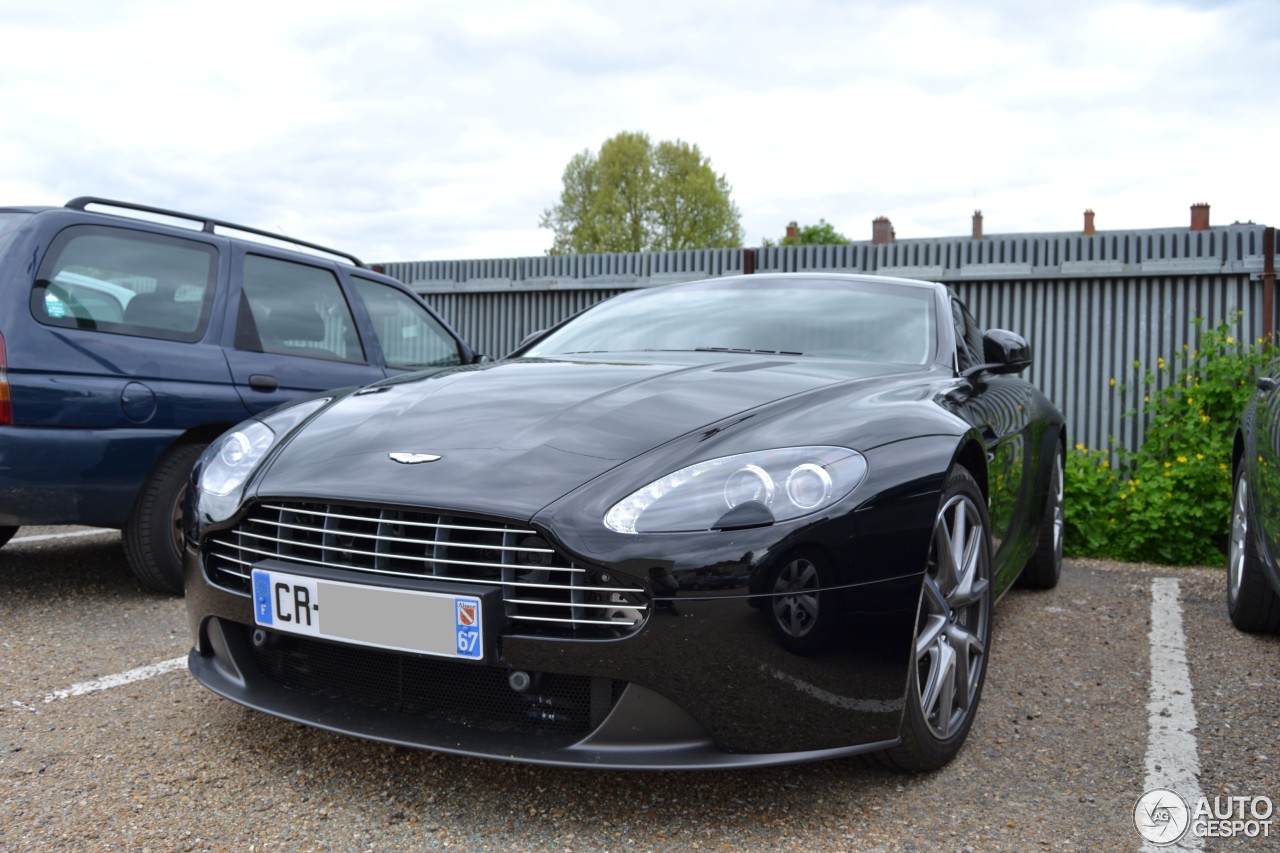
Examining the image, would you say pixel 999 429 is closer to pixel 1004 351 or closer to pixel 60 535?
pixel 1004 351

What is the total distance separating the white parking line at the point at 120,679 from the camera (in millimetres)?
3033

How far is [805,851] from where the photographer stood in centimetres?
207

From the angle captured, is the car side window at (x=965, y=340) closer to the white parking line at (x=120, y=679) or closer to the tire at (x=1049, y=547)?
the tire at (x=1049, y=547)

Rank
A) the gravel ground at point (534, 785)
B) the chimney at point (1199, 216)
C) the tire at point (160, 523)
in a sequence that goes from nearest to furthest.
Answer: the gravel ground at point (534, 785)
the tire at point (160, 523)
the chimney at point (1199, 216)

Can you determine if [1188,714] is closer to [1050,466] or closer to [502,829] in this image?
[1050,466]

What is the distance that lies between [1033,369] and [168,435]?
20.1 feet

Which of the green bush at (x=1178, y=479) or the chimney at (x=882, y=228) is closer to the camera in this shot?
the green bush at (x=1178, y=479)

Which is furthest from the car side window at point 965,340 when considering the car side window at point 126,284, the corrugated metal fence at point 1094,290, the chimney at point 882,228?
the chimney at point 882,228

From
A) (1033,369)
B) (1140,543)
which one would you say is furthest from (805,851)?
(1033,369)

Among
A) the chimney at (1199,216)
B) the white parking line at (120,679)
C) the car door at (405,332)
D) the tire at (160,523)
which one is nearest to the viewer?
the white parking line at (120,679)

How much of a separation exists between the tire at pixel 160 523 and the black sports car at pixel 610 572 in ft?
4.94

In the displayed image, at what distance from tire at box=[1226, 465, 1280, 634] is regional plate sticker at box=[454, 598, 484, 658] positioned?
3.05 meters

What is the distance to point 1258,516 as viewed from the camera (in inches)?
137

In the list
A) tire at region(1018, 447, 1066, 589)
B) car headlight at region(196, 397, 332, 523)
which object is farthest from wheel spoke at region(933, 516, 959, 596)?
tire at region(1018, 447, 1066, 589)
